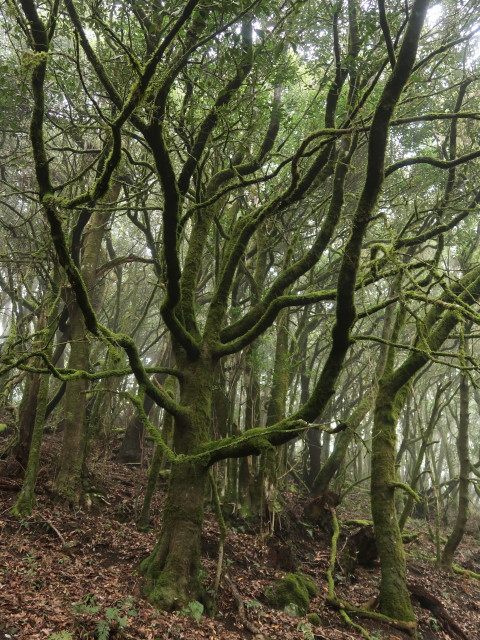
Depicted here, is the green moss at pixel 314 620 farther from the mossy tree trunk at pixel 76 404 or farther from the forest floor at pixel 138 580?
the mossy tree trunk at pixel 76 404

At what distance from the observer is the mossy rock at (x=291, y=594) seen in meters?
6.33

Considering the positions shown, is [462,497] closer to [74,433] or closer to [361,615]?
[361,615]

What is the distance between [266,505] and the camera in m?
8.92

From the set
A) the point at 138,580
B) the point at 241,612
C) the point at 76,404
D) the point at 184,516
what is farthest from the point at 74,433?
the point at 241,612

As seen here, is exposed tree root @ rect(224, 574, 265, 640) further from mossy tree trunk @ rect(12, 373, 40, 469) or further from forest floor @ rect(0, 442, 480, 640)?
mossy tree trunk @ rect(12, 373, 40, 469)

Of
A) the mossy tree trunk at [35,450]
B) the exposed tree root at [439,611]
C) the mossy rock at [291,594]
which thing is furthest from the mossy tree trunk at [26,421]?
the exposed tree root at [439,611]

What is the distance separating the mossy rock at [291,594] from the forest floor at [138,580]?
0.52ft

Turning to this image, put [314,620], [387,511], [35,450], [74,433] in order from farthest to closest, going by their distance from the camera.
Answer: [74,433] < [35,450] < [387,511] < [314,620]

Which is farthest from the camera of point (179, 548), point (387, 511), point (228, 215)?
point (228, 215)

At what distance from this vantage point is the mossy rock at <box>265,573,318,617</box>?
6.33m

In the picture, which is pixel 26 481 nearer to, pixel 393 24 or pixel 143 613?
pixel 143 613

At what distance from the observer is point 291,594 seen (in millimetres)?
6543

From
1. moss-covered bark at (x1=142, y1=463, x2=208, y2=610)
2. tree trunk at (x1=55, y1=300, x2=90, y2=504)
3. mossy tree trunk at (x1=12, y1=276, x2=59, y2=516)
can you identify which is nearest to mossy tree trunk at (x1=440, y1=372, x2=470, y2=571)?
moss-covered bark at (x1=142, y1=463, x2=208, y2=610)

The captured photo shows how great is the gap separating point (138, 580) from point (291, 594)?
244 cm
